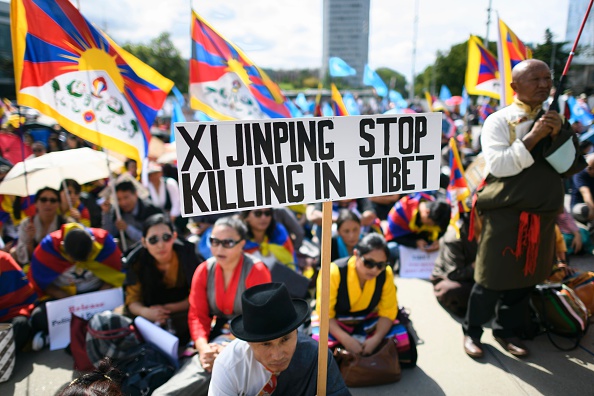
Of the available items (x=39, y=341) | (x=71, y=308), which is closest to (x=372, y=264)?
(x=71, y=308)

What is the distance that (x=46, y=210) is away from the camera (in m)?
4.11

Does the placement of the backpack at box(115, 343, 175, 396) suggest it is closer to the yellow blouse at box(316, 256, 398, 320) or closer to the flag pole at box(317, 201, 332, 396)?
the yellow blouse at box(316, 256, 398, 320)

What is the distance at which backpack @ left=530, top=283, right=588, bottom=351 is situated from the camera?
10.0 ft

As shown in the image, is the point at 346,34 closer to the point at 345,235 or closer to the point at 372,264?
the point at 345,235

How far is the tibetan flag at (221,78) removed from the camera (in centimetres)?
481

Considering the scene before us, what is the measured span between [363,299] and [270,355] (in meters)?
1.27

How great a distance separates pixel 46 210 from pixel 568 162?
458cm

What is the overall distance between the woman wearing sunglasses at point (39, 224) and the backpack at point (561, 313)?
4.55 metres

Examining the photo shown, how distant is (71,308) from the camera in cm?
333

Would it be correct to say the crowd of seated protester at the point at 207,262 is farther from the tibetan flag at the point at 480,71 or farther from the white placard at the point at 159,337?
the tibetan flag at the point at 480,71

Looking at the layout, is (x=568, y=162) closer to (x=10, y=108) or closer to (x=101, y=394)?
(x=101, y=394)

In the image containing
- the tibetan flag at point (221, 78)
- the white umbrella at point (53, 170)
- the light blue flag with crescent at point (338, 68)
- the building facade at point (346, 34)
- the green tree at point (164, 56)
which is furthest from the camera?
the building facade at point (346, 34)

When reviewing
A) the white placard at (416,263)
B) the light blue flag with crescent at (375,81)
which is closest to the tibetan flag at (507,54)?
the white placard at (416,263)

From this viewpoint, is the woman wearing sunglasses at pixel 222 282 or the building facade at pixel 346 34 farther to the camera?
the building facade at pixel 346 34
